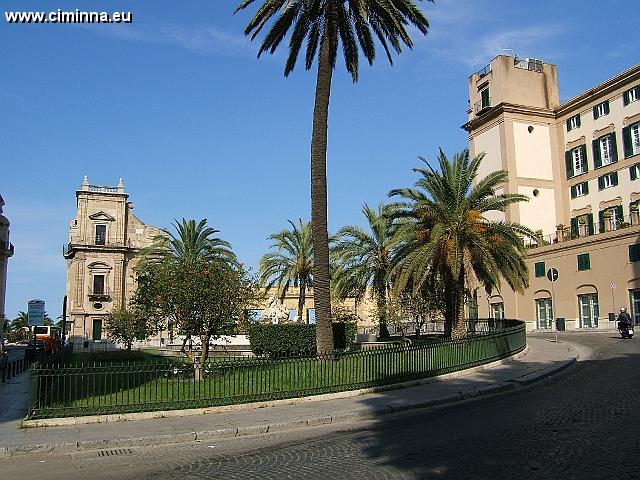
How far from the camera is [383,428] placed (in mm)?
11828

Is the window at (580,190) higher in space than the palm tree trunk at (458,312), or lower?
higher

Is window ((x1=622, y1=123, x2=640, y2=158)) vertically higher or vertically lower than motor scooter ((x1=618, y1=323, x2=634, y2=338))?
higher

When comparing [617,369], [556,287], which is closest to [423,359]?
[617,369]

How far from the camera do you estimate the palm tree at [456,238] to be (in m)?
24.7

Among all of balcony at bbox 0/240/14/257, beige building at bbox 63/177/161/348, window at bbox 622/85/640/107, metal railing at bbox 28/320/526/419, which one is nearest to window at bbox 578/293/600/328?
window at bbox 622/85/640/107

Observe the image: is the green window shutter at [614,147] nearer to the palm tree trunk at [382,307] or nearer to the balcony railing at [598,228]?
the balcony railing at [598,228]

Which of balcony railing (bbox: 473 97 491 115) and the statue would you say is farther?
balcony railing (bbox: 473 97 491 115)

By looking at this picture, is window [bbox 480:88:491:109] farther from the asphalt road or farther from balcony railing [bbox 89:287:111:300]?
the asphalt road

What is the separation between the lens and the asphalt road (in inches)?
317

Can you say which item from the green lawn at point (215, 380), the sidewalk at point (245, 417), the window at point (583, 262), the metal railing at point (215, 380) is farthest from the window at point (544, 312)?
the green lawn at point (215, 380)

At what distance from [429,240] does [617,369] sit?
29.0 ft

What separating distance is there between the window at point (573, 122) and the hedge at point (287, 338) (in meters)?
38.6

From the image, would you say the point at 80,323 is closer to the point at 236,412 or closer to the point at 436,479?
the point at 236,412

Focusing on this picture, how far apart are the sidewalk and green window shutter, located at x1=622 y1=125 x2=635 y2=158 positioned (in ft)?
127
